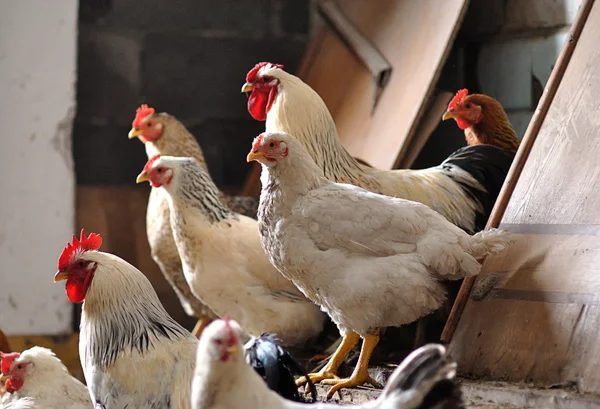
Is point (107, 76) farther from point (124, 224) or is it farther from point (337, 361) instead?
point (337, 361)

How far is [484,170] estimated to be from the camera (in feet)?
11.9

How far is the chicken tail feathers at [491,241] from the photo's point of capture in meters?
2.75

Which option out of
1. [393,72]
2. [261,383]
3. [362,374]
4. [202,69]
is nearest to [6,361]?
[362,374]

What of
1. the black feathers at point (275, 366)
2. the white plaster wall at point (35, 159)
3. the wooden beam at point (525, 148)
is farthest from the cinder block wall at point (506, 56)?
the black feathers at point (275, 366)

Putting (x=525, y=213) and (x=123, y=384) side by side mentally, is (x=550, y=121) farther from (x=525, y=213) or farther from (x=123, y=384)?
(x=123, y=384)

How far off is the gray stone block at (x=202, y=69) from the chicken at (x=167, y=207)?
0.63m

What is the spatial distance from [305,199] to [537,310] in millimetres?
839

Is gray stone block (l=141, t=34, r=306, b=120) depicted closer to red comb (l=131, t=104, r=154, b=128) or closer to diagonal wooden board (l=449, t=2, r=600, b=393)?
red comb (l=131, t=104, r=154, b=128)

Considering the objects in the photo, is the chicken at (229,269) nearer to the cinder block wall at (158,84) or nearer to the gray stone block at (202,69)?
the cinder block wall at (158,84)

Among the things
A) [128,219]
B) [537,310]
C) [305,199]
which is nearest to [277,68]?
[305,199]

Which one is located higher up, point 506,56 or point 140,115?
point 506,56

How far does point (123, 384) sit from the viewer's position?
2643 millimetres

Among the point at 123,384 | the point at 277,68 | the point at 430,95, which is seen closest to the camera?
the point at 123,384

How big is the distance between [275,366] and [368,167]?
1.28 m
